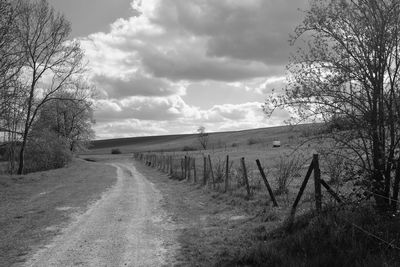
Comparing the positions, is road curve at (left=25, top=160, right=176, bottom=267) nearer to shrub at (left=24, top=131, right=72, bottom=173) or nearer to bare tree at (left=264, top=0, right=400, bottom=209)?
bare tree at (left=264, top=0, right=400, bottom=209)

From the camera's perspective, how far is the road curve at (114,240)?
7707 mm

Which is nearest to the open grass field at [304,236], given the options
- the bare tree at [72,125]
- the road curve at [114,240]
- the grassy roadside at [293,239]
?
the grassy roadside at [293,239]

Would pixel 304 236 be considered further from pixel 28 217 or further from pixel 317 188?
pixel 28 217

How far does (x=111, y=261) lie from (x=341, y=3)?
708 cm

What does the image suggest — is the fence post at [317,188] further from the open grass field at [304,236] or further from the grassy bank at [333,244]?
the grassy bank at [333,244]

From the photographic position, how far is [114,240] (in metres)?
9.35

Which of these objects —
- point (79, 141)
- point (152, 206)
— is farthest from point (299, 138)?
point (79, 141)

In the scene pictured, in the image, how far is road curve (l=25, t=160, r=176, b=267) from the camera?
771cm

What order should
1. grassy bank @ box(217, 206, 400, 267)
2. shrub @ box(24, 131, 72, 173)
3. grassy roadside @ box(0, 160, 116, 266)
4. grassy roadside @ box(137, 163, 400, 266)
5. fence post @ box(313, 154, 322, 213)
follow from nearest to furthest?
grassy bank @ box(217, 206, 400, 267), grassy roadside @ box(137, 163, 400, 266), grassy roadside @ box(0, 160, 116, 266), fence post @ box(313, 154, 322, 213), shrub @ box(24, 131, 72, 173)

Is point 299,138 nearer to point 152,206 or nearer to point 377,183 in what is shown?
point 377,183

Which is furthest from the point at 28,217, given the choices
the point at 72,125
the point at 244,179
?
the point at 72,125

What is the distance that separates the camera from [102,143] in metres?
185

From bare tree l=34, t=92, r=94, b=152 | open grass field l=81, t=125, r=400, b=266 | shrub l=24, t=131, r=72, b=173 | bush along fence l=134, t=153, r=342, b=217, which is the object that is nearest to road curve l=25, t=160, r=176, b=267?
open grass field l=81, t=125, r=400, b=266

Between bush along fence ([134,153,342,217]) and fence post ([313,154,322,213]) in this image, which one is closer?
fence post ([313,154,322,213])
